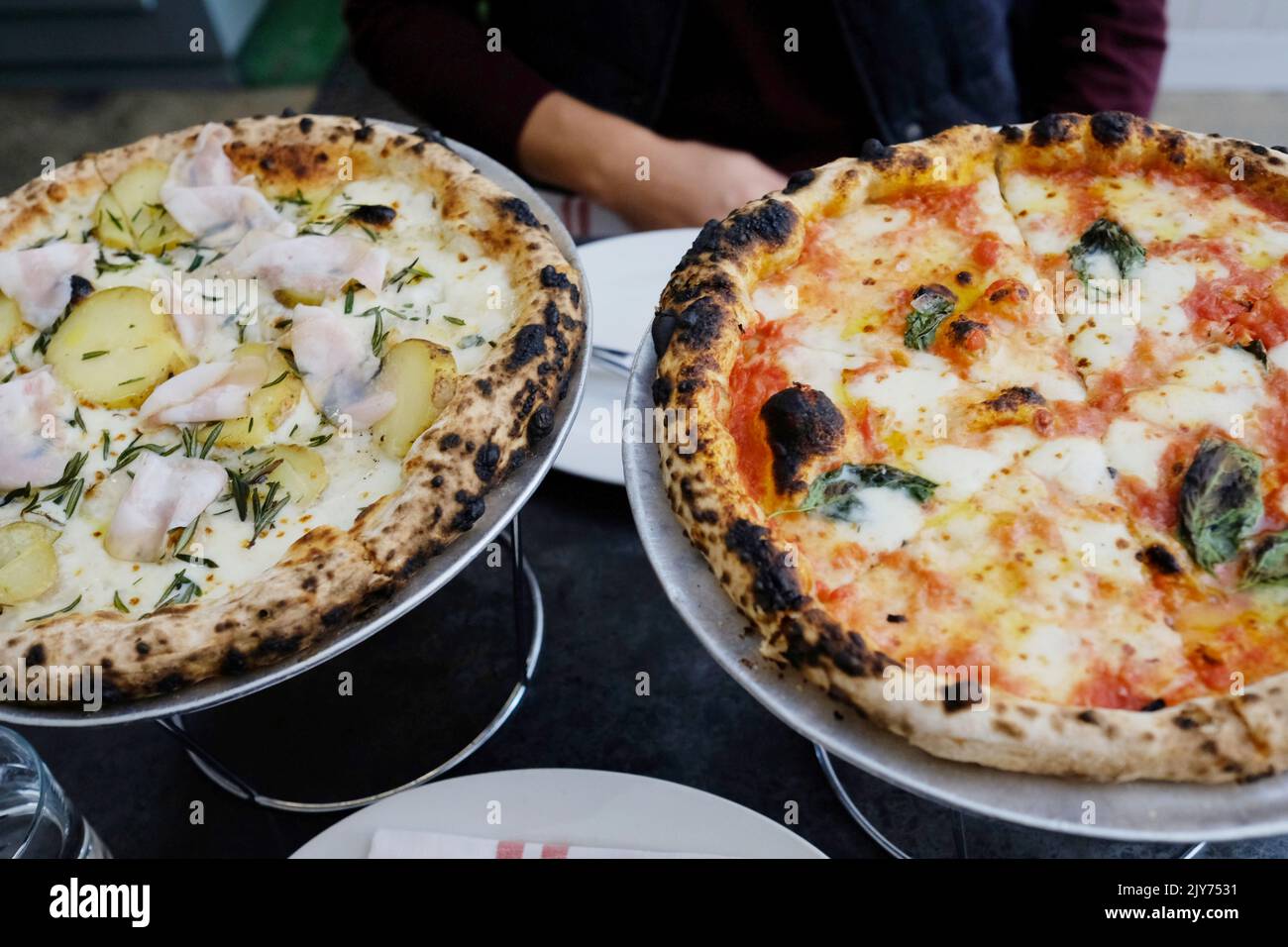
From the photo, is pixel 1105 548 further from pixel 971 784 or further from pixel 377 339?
pixel 377 339

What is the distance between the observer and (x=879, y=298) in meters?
1.96

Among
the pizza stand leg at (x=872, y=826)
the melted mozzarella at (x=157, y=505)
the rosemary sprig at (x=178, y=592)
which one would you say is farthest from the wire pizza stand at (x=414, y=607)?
the pizza stand leg at (x=872, y=826)

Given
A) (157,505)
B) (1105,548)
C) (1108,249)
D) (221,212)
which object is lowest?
(157,505)

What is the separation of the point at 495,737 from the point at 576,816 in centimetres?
44

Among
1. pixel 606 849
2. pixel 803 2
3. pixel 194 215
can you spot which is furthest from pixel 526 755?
pixel 803 2

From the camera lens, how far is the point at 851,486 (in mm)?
1674

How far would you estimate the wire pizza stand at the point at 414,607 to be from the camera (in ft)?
5.06

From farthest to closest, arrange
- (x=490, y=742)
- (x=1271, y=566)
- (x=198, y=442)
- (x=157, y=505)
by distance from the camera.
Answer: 1. (x=490, y=742)
2. (x=198, y=442)
3. (x=157, y=505)
4. (x=1271, y=566)

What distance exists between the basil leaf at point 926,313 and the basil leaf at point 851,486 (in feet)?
0.95

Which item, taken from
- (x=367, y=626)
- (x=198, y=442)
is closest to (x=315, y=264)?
(x=198, y=442)

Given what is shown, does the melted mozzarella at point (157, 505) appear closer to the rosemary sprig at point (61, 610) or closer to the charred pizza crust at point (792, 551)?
the rosemary sprig at point (61, 610)

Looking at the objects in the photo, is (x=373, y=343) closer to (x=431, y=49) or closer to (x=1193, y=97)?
(x=431, y=49)
